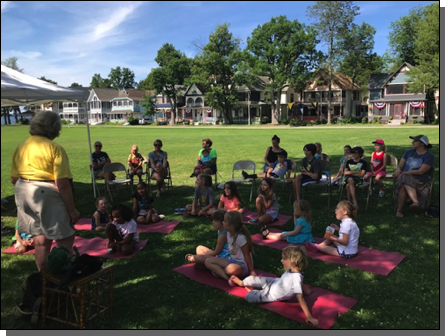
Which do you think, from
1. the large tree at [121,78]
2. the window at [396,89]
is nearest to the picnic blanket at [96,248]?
the window at [396,89]

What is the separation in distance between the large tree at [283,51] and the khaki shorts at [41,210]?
4922cm

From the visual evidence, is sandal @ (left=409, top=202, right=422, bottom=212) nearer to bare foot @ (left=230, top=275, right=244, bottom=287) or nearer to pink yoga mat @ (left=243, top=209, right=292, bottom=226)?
pink yoga mat @ (left=243, top=209, right=292, bottom=226)

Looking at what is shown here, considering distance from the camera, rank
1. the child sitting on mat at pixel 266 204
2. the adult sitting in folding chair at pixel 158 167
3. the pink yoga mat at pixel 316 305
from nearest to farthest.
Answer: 1. the pink yoga mat at pixel 316 305
2. the child sitting on mat at pixel 266 204
3. the adult sitting in folding chair at pixel 158 167

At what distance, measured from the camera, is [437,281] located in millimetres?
4301

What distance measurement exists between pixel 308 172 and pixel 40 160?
573cm

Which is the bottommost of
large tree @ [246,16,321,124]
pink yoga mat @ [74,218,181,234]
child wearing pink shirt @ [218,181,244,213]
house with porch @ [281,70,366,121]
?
pink yoga mat @ [74,218,181,234]

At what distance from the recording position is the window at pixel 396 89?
5126cm

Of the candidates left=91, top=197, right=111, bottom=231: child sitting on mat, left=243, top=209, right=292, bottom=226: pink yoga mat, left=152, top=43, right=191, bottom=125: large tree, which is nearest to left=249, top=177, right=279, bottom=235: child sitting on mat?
left=243, top=209, right=292, bottom=226: pink yoga mat

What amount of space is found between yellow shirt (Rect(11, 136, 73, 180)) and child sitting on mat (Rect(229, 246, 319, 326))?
2389mm

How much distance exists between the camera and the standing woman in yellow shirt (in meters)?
3.39

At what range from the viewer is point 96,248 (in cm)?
561

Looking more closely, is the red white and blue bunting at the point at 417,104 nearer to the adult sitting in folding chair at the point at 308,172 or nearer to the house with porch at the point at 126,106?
the adult sitting in folding chair at the point at 308,172

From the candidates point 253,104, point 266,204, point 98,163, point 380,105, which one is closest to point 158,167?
point 98,163

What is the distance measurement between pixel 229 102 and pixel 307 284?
178 feet
